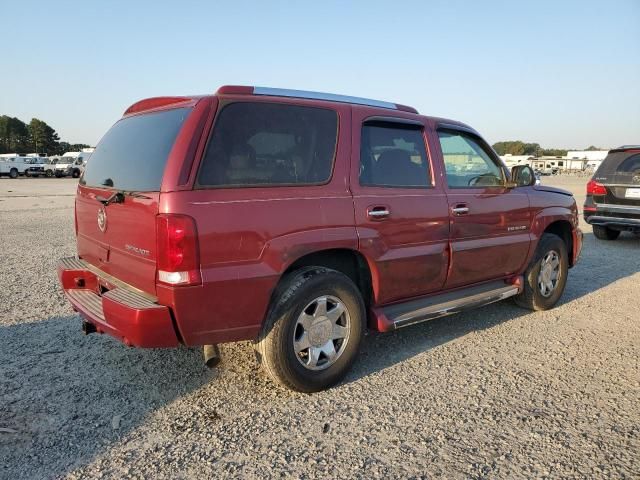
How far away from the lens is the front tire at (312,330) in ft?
10.1

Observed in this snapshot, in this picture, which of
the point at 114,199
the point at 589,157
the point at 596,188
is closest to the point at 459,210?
the point at 114,199

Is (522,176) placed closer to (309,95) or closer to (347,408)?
(309,95)

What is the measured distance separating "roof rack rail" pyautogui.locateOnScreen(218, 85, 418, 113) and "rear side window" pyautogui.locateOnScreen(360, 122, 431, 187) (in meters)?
0.20

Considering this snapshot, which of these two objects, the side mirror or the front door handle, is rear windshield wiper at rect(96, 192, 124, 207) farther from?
the side mirror

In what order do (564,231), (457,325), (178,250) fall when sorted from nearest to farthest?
1. (178,250)
2. (457,325)
3. (564,231)

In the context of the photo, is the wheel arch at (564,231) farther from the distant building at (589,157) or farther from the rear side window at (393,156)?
the distant building at (589,157)

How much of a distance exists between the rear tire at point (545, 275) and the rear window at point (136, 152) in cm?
380

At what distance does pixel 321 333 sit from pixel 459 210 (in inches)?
64.4

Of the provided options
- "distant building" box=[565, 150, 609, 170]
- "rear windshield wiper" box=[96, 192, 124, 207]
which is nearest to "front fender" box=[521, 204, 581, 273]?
"rear windshield wiper" box=[96, 192, 124, 207]

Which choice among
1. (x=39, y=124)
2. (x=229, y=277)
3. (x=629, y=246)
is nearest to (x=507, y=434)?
(x=229, y=277)

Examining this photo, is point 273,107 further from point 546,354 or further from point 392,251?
point 546,354

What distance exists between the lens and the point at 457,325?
4.71 metres

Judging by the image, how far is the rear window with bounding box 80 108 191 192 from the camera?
115 inches

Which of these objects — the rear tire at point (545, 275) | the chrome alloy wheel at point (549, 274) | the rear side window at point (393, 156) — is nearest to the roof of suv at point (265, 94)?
the rear side window at point (393, 156)
